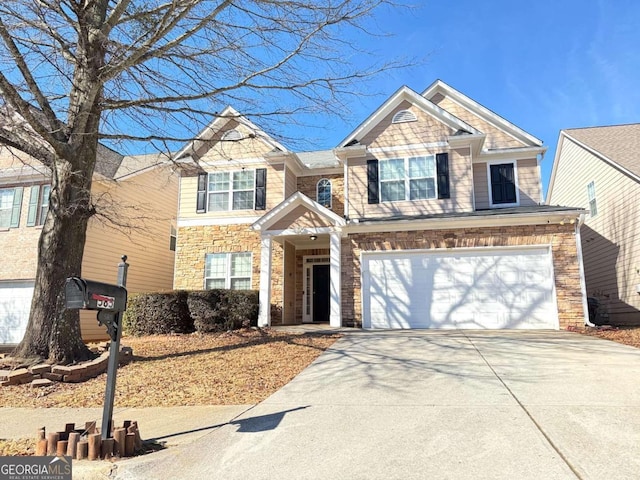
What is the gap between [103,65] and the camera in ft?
26.0

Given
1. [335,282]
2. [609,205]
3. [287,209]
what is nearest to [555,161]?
[609,205]

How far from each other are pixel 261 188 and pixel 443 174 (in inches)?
240

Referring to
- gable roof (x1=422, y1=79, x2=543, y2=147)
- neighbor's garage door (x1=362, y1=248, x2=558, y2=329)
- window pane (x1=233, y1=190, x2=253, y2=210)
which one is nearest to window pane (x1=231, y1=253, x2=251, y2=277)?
window pane (x1=233, y1=190, x2=253, y2=210)

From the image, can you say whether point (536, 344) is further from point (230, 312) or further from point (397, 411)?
point (230, 312)

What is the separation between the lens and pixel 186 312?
480 inches

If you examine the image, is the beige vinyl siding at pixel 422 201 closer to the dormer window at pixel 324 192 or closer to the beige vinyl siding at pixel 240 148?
the dormer window at pixel 324 192

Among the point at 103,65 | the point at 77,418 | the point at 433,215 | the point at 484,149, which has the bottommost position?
the point at 77,418

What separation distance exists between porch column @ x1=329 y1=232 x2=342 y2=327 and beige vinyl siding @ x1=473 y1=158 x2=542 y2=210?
5212 mm

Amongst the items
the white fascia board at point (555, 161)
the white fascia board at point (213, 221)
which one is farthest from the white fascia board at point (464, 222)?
the white fascia board at point (555, 161)

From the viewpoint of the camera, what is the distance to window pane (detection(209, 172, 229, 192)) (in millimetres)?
15719

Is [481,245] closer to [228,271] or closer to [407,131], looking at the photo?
[407,131]

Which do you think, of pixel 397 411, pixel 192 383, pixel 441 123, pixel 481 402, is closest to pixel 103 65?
pixel 192 383

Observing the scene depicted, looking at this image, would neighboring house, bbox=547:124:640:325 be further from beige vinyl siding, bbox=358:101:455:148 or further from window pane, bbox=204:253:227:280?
window pane, bbox=204:253:227:280

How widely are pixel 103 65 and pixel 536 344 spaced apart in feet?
31.9
